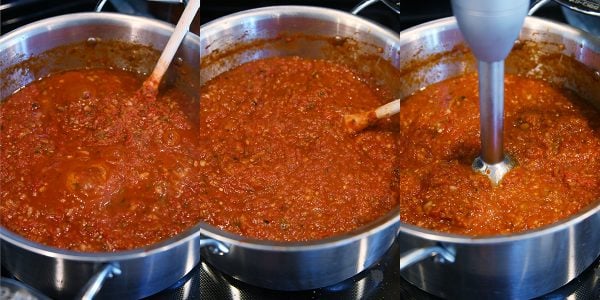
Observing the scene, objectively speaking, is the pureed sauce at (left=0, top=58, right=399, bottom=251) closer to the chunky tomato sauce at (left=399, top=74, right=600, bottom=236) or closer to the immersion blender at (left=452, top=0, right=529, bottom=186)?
the chunky tomato sauce at (left=399, top=74, right=600, bottom=236)

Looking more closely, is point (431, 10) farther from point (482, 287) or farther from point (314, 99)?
point (482, 287)

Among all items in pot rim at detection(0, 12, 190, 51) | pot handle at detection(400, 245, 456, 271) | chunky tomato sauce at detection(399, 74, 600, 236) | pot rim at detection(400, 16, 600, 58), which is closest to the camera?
pot handle at detection(400, 245, 456, 271)

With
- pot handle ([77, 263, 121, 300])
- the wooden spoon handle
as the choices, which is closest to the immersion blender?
pot handle ([77, 263, 121, 300])

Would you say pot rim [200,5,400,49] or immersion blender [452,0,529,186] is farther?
pot rim [200,5,400,49]

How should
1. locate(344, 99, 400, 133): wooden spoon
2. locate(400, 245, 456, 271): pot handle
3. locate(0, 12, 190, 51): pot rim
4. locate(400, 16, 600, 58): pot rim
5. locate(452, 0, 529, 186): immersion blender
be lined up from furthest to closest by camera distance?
locate(0, 12, 190, 51): pot rim, locate(400, 16, 600, 58): pot rim, locate(344, 99, 400, 133): wooden spoon, locate(400, 245, 456, 271): pot handle, locate(452, 0, 529, 186): immersion blender

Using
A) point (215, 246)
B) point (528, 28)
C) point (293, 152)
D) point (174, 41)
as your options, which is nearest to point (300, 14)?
point (174, 41)

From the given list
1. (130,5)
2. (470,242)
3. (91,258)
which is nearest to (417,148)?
(470,242)

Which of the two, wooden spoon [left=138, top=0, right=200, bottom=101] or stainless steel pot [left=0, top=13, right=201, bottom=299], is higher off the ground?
wooden spoon [left=138, top=0, right=200, bottom=101]
